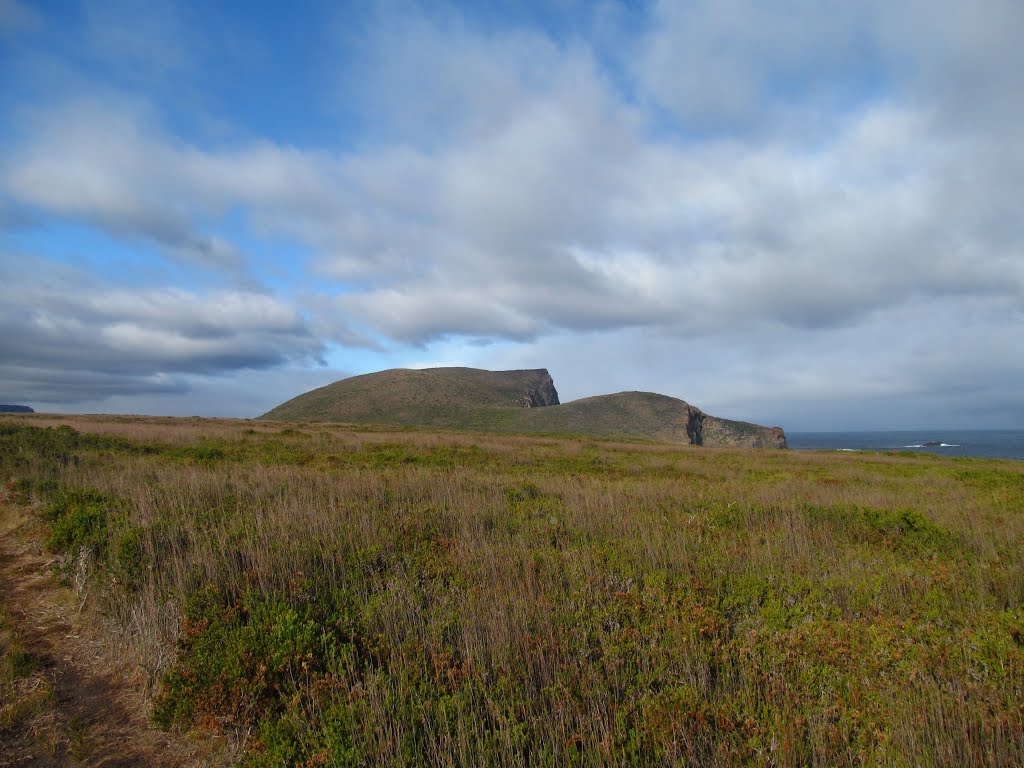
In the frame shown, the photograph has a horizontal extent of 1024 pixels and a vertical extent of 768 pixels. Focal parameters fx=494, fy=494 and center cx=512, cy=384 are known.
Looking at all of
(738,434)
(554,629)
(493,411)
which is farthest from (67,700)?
(738,434)

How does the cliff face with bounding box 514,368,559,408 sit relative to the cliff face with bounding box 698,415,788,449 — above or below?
above

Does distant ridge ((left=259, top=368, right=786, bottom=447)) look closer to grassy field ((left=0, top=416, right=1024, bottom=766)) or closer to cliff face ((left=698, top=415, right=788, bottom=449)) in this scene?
cliff face ((left=698, top=415, right=788, bottom=449))

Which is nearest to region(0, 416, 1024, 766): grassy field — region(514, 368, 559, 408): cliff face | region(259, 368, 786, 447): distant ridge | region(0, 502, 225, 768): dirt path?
region(0, 502, 225, 768): dirt path

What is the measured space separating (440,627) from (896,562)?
6608 mm

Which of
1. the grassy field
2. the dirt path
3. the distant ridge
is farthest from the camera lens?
the distant ridge

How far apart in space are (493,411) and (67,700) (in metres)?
93.4

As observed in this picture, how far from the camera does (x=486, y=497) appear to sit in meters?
11.1

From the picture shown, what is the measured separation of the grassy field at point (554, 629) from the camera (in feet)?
→ 9.98

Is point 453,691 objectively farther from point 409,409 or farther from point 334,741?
point 409,409

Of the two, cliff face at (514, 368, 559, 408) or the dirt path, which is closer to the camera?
the dirt path

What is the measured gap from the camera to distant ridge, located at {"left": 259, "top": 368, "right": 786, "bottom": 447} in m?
91.6

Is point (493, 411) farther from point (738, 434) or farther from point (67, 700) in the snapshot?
point (67, 700)

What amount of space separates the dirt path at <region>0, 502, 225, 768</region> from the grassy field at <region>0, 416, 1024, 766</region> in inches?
6.6

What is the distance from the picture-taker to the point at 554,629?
14.2ft
